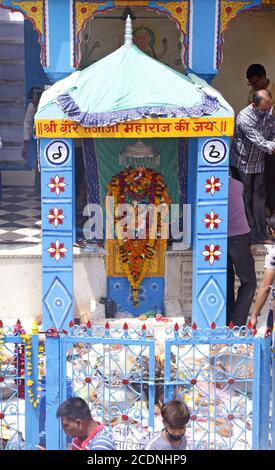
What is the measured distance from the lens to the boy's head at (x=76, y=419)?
5625 mm

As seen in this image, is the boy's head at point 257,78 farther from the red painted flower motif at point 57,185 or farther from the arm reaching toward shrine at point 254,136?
the red painted flower motif at point 57,185

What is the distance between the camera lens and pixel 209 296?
899 cm

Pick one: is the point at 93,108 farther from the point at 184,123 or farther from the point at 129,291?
the point at 129,291

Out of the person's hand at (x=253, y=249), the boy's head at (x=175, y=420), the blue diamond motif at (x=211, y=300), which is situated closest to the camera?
the boy's head at (x=175, y=420)

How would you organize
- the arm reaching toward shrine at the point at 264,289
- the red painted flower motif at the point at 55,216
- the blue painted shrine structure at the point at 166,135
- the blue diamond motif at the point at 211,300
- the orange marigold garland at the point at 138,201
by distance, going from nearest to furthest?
the arm reaching toward shrine at the point at 264,289 < the blue painted shrine structure at the point at 166,135 < the red painted flower motif at the point at 55,216 < the blue diamond motif at the point at 211,300 < the orange marigold garland at the point at 138,201

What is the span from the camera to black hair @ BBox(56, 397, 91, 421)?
563 centimetres

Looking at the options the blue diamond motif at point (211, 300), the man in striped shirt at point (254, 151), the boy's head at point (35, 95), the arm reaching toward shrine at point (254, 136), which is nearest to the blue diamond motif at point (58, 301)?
the blue diamond motif at point (211, 300)

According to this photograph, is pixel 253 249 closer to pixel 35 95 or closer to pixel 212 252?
pixel 212 252

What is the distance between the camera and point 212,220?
28.8 feet

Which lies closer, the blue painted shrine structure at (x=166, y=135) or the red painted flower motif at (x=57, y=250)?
the blue painted shrine structure at (x=166, y=135)

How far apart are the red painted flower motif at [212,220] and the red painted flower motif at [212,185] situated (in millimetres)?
196

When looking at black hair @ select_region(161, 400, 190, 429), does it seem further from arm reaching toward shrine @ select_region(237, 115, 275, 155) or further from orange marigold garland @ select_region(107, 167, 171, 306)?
arm reaching toward shrine @ select_region(237, 115, 275, 155)

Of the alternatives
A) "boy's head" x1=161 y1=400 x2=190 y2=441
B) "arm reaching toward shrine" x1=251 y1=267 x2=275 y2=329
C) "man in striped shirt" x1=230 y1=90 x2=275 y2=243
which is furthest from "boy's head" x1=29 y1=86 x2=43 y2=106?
"boy's head" x1=161 y1=400 x2=190 y2=441

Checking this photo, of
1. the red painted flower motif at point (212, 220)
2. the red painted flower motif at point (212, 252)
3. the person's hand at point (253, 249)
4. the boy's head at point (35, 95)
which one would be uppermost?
the boy's head at point (35, 95)
